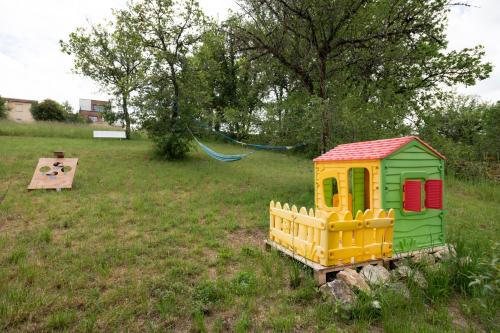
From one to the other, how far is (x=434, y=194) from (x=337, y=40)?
263 inches

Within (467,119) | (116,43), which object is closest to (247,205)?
(467,119)

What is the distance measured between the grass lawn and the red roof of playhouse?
1.69 m

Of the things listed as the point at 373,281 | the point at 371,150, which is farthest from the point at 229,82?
the point at 373,281

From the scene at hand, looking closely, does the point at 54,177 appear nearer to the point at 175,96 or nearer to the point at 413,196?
the point at 175,96

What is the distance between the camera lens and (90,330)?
9.52 ft

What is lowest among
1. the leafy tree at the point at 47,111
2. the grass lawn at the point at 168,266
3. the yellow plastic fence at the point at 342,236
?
the grass lawn at the point at 168,266

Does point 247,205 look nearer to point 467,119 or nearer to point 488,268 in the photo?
point 488,268

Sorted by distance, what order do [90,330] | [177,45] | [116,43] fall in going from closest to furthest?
[90,330] < [177,45] < [116,43]

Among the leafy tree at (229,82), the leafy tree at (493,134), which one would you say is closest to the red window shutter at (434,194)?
the leafy tree at (229,82)

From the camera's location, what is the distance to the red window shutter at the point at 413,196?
4.41 meters

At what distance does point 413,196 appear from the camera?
446 cm

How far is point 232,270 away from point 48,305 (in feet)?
7.05

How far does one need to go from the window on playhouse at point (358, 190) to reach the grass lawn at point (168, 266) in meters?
1.70

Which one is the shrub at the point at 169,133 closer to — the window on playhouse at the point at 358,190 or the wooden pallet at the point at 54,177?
the wooden pallet at the point at 54,177
